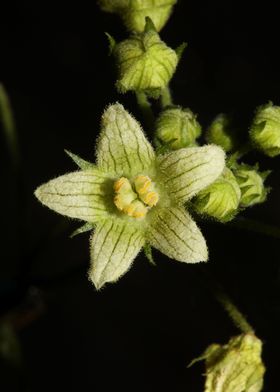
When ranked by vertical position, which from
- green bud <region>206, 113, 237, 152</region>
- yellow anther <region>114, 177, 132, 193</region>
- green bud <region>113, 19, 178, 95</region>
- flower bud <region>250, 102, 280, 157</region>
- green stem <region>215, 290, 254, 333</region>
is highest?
green bud <region>113, 19, 178, 95</region>

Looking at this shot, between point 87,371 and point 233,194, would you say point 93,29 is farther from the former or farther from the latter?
point 233,194

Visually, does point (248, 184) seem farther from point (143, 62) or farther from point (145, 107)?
point (143, 62)

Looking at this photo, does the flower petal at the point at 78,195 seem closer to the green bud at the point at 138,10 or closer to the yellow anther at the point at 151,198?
the yellow anther at the point at 151,198

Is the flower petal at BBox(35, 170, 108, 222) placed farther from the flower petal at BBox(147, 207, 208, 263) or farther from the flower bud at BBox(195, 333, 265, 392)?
the flower bud at BBox(195, 333, 265, 392)

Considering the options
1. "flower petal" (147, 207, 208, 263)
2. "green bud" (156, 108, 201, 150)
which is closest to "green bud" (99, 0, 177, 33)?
"green bud" (156, 108, 201, 150)

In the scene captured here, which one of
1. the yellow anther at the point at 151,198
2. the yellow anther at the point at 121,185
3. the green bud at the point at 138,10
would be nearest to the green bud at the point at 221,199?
the yellow anther at the point at 151,198

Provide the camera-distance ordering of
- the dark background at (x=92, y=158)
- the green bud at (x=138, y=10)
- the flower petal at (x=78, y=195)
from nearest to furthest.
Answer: the flower petal at (x=78, y=195) < the green bud at (x=138, y=10) < the dark background at (x=92, y=158)

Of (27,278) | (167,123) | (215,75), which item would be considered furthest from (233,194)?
(215,75)

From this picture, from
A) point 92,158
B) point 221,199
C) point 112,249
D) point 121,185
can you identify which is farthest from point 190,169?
point 92,158
